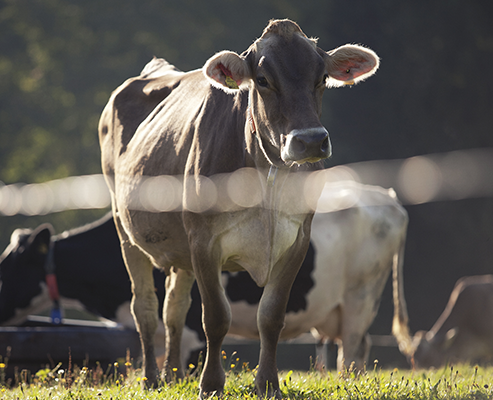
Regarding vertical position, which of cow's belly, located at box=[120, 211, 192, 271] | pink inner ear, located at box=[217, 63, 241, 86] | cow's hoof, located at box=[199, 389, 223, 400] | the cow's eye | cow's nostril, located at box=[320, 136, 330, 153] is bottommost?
cow's hoof, located at box=[199, 389, 223, 400]

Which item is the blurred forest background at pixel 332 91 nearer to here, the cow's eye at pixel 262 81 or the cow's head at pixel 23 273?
the cow's head at pixel 23 273

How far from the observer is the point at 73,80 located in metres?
15.4

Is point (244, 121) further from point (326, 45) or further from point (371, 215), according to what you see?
point (326, 45)

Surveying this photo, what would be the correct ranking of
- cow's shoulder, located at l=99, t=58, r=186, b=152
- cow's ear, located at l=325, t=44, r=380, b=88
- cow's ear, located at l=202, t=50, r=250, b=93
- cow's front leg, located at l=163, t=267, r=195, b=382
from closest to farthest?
cow's ear, located at l=202, t=50, r=250, b=93 → cow's ear, located at l=325, t=44, r=380, b=88 → cow's front leg, located at l=163, t=267, r=195, b=382 → cow's shoulder, located at l=99, t=58, r=186, b=152

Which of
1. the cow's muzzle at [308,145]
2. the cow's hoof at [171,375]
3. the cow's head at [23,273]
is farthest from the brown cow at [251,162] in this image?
the cow's head at [23,273]

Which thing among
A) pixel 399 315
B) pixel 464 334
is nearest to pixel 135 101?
pixel 399 315

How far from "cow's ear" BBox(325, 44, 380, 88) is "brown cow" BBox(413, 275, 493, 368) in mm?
7719

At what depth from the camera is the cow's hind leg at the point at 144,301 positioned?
427 centimetres

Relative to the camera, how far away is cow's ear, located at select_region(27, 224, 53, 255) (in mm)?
6348

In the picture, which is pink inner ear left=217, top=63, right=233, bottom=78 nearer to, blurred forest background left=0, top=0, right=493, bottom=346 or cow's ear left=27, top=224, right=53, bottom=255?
cow's ear left=27, top=224, right=53, bottom=255

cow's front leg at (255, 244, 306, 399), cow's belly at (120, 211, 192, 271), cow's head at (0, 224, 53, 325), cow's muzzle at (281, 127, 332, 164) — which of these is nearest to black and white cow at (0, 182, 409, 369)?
cow's head at (0, 224, 53, 325)

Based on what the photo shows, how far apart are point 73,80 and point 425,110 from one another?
901 cm

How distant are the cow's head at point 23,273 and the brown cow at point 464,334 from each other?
246 inches

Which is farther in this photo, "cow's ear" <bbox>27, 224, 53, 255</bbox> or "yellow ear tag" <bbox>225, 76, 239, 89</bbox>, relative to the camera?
"cow's ear" <bbox>27, 224, 53, 255</bbox>
